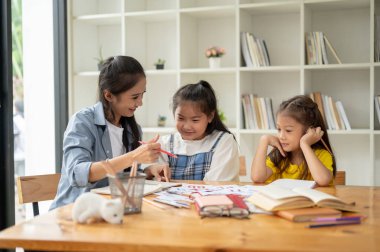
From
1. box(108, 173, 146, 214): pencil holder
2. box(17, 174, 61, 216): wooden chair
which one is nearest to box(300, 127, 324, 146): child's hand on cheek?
box(108, 173, 146, 214): pencil holder

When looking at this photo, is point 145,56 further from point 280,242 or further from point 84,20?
point 280,242

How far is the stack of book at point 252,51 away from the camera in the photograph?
3.52m

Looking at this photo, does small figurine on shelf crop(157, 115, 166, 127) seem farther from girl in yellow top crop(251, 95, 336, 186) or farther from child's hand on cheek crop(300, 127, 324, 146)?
child's hand on cheek crop(300, 127, 324, 146)

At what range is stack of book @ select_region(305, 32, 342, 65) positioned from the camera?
3401 mm

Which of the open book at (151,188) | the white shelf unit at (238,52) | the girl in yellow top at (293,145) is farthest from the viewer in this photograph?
the white shelf unit at (238,52)

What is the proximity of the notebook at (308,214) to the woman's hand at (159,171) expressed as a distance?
0.76 meters

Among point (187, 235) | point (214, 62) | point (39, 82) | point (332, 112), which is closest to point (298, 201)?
point (187, 235)

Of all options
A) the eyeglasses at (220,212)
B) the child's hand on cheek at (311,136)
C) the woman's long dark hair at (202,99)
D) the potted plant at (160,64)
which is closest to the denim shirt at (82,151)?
the woman's long dark hair at (202,99)

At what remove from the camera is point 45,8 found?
3.79 metres

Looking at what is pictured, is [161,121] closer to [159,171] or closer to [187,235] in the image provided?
[159,171]

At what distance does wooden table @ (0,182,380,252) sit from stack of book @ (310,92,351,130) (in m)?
1.96

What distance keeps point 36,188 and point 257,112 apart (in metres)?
1.78

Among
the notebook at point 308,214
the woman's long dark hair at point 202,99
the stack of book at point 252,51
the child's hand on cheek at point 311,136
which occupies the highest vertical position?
the stack of book at point 252,51

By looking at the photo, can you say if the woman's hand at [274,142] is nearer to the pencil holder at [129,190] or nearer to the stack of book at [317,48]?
the pencil holder at [129,190]
